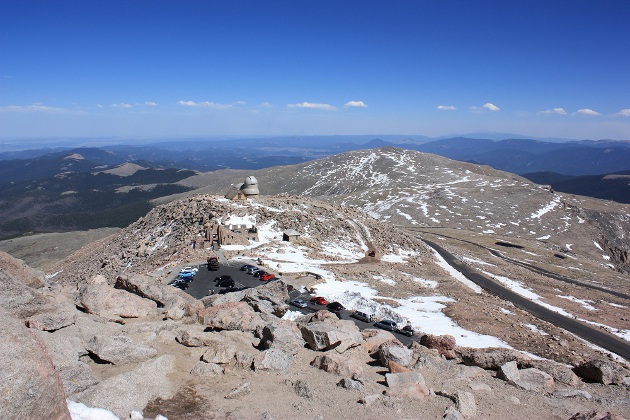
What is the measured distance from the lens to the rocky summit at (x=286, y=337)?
1134cm

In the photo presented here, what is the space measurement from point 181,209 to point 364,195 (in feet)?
388

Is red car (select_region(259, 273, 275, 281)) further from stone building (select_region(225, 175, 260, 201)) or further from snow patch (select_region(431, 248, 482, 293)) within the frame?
stone building (select_region(225, 175, 260, 201))

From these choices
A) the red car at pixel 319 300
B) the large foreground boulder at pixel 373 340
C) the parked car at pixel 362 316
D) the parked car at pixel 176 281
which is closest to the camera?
the large foreground boulder at pixel 373 340

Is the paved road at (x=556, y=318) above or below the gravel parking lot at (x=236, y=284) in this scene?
below

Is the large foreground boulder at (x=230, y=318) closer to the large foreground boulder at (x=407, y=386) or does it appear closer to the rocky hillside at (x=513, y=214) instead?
the large foreground boulder at (x=407, y=386)

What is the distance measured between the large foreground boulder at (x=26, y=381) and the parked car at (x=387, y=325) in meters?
23.1

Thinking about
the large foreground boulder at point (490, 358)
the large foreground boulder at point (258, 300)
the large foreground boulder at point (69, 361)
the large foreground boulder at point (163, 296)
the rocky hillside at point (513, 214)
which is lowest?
the rocky hillside at point (513, 214)

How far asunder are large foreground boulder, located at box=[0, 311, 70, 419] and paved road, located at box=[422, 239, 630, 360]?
37.4 metres

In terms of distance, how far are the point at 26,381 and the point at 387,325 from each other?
2424cm

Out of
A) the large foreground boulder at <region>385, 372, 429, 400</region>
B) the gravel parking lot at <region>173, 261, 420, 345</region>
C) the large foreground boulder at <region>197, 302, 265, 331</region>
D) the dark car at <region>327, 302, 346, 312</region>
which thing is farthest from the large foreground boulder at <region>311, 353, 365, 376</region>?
the dark car at <region>327, 302, 346, 312</region>

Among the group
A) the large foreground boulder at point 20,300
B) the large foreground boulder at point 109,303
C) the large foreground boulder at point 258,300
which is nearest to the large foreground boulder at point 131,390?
the large foreground boulder at point 20,300

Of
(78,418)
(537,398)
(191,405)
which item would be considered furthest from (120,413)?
(537,398)

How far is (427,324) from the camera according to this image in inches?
1220

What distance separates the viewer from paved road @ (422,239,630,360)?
32.5 m
